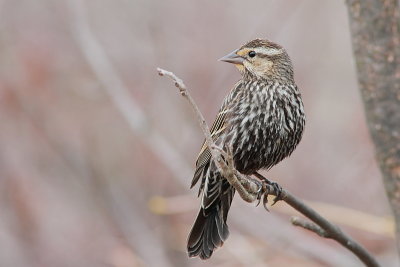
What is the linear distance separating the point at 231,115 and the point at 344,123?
13.7 ft

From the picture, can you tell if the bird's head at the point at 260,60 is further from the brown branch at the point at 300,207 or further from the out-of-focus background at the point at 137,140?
the out-of-focus background at the point at 137,140

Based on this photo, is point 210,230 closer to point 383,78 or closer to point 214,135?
point 214,135

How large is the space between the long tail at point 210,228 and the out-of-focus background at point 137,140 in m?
1.42

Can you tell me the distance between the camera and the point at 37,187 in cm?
756

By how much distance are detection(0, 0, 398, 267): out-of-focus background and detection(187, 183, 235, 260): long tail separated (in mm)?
1418

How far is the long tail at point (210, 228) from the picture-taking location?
437cm

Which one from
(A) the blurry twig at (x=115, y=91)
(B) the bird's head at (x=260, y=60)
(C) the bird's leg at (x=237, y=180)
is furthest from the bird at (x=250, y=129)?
(A) the blurry twig at (x=115, y=91)

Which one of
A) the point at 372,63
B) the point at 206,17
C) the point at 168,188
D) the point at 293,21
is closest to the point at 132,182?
the point at 168,188

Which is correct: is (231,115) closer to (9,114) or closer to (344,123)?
(9,114)

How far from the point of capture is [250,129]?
4289 mm

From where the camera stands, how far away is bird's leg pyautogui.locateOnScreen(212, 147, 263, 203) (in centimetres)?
326

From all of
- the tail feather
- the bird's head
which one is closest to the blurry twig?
the tail feather

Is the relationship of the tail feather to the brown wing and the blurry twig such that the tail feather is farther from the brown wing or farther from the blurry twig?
the blurry twig

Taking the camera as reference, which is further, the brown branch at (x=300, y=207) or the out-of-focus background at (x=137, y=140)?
the out-of-focus background at (x=137, y=140)
